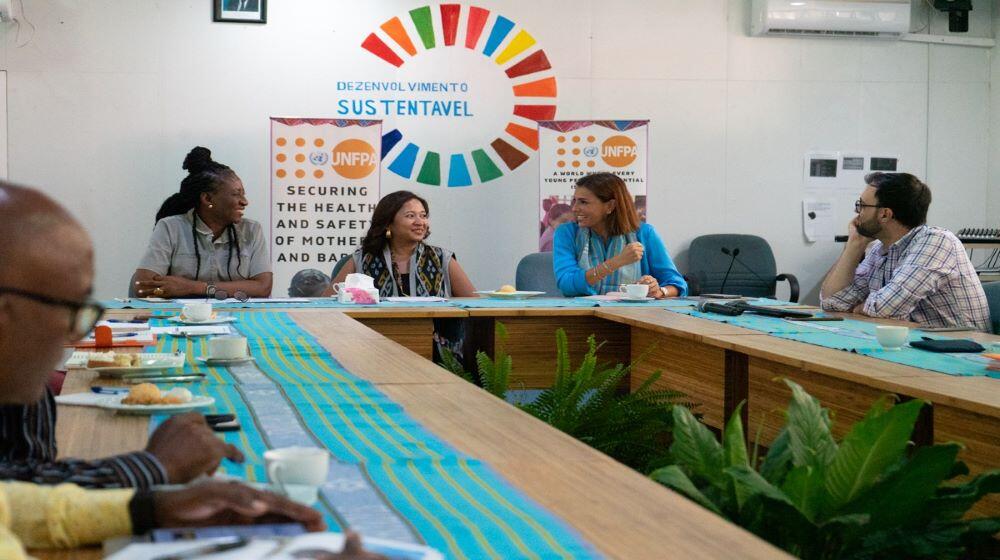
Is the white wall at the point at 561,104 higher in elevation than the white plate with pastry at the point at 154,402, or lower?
higher

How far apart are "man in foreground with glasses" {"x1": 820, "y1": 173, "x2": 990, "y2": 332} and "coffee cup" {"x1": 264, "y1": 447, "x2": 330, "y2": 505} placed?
2947mm

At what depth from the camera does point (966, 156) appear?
7191mm

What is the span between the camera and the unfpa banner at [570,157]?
671cm

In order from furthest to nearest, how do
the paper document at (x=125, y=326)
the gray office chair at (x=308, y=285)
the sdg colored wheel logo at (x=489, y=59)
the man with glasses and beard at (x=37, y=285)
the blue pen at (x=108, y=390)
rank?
the sdg colored wheel logo at (x=489, y=59), the gray office chair at (x=308, y=285), the paper document at (x=125, y=326), the blue pen at (x=108, y=390), the man with glasses and beard at (x=37, y=285)

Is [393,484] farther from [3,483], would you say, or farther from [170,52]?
[170,52]

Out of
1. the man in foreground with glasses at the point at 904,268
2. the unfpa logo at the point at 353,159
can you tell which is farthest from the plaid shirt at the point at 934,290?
the unfpa logo at the point at 353,159

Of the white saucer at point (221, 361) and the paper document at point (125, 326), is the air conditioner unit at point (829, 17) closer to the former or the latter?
the paper document at point (125, 326)

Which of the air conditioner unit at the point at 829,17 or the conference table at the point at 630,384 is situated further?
the air conditioner unit at the point at 829,17

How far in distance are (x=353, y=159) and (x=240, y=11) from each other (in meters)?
1.07

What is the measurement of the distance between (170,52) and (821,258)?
4225mm

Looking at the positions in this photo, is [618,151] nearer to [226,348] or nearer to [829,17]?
[829,17]

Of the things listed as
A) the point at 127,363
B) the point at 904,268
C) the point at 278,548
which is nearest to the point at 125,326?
the point at 127,363

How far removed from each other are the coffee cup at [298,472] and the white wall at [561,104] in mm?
5037

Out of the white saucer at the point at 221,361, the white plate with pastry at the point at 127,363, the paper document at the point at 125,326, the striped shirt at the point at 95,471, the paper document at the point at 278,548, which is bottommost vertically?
the paper document at the point at 125,326
